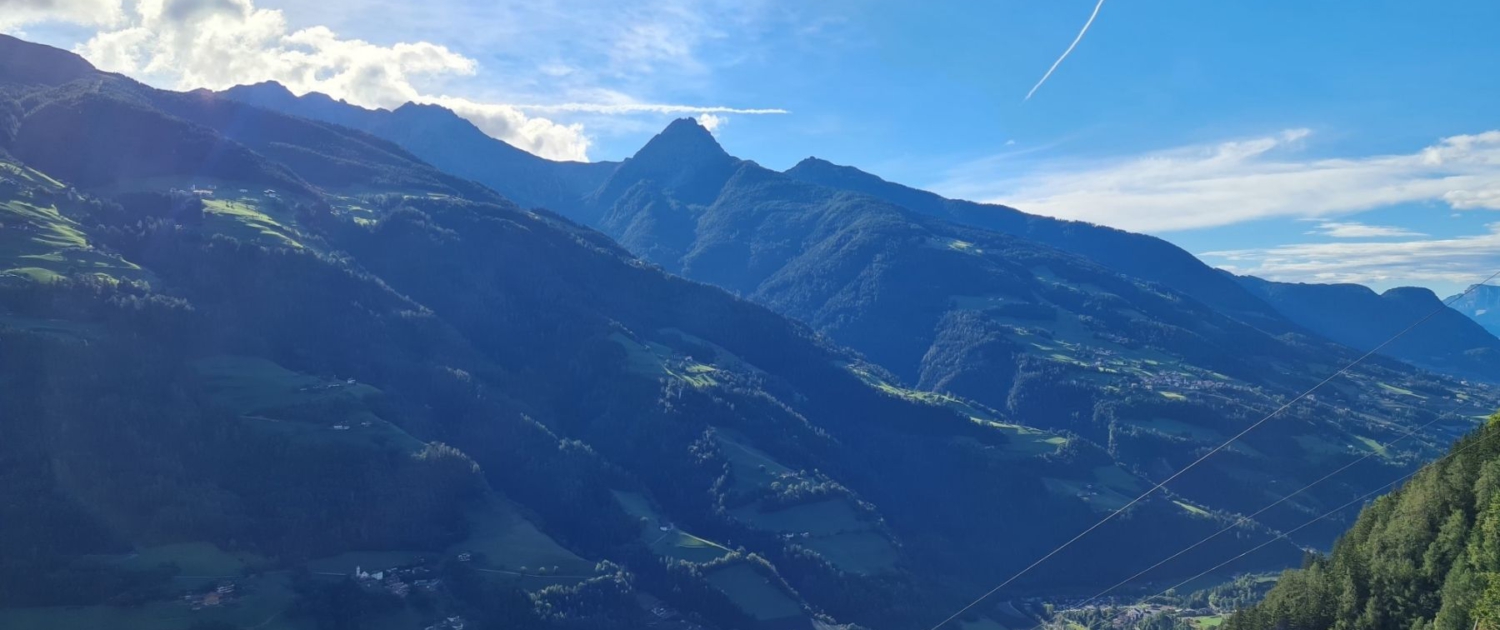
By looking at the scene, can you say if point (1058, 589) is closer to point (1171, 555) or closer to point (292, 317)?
point (1171, 555)

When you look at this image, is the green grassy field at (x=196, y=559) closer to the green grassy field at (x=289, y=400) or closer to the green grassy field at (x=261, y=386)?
the green grassy field at (x=289, y=400)

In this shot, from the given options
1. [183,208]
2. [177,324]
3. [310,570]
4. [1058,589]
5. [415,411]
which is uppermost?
[183,208]

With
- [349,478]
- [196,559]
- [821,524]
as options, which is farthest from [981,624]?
[196,559]

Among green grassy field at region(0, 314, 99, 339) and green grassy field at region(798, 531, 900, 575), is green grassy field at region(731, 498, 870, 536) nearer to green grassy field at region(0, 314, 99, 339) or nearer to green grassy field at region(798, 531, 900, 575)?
green grassy field at region(798, 531, 900, 575)

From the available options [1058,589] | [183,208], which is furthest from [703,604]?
[183,208]

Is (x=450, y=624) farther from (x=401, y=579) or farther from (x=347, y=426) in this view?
(x=347, y=426)
